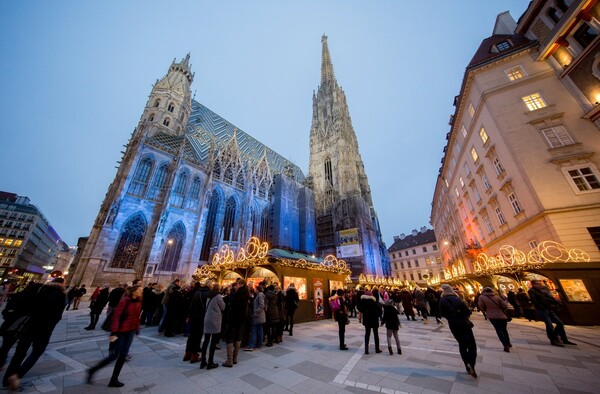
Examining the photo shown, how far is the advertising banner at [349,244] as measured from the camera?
30.6 meters

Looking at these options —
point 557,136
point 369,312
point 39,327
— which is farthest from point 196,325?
point 557,136

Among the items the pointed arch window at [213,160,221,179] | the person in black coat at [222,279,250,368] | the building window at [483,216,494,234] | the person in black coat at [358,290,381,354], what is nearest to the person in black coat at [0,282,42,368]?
the person in black coat at [222,279,250,368]

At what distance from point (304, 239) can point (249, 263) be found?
2241 centimetres

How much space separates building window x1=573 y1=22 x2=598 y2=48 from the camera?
11086 millimetres

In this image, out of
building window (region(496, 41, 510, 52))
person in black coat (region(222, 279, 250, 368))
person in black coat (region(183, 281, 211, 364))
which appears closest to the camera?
person in black coat (region(222, 279, 250, 368))

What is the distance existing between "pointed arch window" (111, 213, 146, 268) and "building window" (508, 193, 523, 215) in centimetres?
3104

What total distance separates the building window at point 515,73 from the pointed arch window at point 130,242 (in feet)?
111

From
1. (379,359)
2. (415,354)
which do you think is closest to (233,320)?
(379,359)

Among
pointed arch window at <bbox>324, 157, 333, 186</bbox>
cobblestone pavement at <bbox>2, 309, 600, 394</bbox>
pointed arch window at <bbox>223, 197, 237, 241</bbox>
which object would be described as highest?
pointed arch window at <bbox>324, 157, 333, 186</bbox>

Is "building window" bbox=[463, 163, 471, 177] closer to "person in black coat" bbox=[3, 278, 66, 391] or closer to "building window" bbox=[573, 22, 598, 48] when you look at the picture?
"building window" bbox=[573, 22, 598, 48]

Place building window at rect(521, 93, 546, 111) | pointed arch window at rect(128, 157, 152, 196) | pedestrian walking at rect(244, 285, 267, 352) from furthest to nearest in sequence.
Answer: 1. pointed arch window at rect(128, 157, 152, 196)
2. building window at rect(521, 93, 546, 111)
3. pedestrian walking at rect(244, 285, 267, 352)

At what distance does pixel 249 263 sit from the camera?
11.6 meters

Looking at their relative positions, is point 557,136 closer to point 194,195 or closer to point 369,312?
point 369,312

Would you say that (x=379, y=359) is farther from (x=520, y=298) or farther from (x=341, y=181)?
(x=341, y=181)
